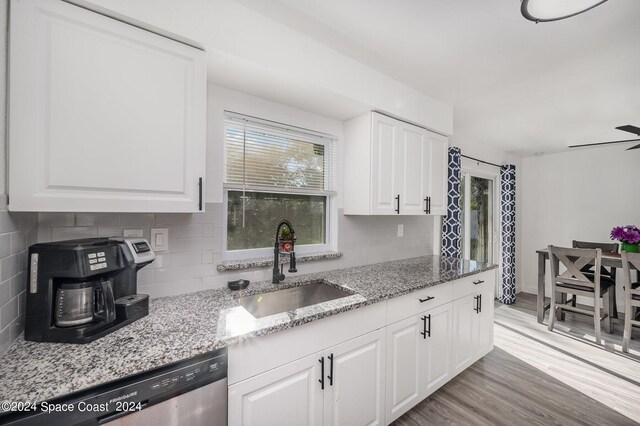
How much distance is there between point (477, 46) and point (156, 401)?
2.38 metres

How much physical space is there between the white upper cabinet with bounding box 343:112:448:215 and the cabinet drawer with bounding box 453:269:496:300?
0.65m

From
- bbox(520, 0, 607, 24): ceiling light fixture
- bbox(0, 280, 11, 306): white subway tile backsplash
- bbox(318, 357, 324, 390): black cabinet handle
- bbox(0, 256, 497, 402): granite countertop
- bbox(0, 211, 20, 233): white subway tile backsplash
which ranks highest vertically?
bbox(520, 0, 607, 24): ceiling light fixture

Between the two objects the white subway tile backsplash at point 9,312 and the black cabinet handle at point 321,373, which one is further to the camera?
the black cabinet handle at point 321,373

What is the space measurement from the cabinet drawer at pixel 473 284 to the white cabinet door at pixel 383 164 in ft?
2.52

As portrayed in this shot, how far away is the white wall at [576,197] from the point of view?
12.5ft

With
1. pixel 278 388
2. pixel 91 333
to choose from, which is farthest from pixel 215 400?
pixel 91 333

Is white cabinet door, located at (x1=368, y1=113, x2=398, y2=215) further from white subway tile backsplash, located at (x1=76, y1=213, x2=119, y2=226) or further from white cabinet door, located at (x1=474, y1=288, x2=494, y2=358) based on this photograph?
white subway tile backsplash, located at (x1=76, y1=213, x2=119, y2=226)

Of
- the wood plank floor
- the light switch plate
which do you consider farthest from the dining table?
the light switch plate

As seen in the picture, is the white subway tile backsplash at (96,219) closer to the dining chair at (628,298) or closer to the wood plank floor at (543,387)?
the wood plank floor at (543,387)

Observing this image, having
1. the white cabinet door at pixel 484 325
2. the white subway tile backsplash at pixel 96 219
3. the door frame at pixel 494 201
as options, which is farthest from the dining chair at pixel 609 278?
the white subway tile backsplash at pixel 96 219

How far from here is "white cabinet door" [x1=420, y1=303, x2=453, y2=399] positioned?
6.09 ft

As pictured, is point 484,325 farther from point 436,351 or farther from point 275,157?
point 275,157

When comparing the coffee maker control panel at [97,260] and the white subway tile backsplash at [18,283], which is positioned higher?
the coffee maker control panel at [97,260]

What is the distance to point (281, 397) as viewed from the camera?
1.18m
